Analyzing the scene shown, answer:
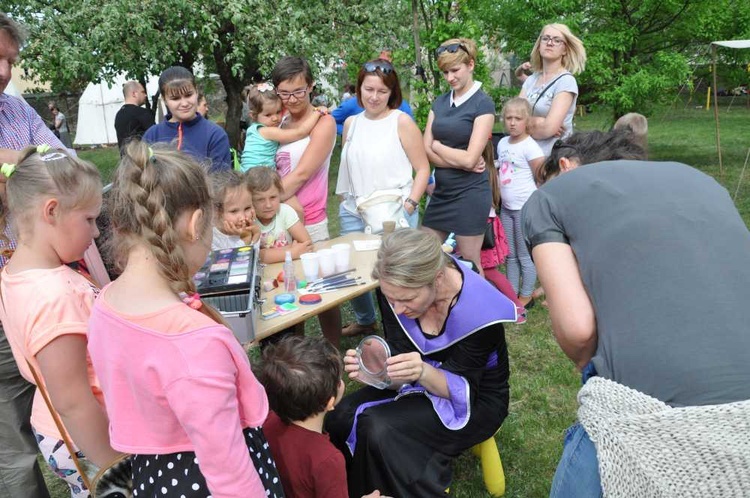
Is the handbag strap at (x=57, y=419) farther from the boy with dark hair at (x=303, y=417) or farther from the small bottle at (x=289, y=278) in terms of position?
the small bottle at (x=289, y=278)

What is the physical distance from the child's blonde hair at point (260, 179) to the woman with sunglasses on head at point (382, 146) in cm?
69

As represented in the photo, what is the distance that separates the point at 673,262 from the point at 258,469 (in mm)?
1169

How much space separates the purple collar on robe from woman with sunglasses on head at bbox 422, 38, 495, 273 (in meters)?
1.47

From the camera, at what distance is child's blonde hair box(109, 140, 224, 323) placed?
139 cm

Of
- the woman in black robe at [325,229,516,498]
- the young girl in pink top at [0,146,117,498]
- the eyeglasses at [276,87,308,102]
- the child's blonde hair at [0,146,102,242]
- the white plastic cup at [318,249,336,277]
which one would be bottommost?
the woman in black robe at [325,229,516,498]

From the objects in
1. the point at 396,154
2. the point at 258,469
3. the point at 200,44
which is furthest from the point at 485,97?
the point at 200,44

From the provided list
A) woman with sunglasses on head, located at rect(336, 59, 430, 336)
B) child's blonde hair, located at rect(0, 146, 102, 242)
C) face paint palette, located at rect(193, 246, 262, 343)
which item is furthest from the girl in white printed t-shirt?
child's blonde hair, located at rect(0, 146, 102, 242)

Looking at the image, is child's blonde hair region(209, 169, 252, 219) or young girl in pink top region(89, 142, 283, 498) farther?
child's blonde hair region(209, 169, 252, 219)

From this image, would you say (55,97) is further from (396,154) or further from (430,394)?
(430,394)

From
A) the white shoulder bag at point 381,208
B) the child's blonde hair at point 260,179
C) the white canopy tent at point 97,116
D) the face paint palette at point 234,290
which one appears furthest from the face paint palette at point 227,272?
the white canopy tent at point 97,116

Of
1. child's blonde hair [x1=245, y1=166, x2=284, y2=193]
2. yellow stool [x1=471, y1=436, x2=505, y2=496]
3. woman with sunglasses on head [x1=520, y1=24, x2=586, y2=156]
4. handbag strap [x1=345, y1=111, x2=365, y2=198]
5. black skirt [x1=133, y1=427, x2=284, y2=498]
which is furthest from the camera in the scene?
woman with sunglasses on head [x1=520, y1=24, x2=586, y2=156]

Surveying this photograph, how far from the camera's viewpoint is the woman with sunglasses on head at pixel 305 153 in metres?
3.49

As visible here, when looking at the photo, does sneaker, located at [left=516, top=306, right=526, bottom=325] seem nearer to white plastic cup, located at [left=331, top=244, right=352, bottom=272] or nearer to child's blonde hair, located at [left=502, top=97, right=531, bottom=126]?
child's blonde hair, located at [left=502, top=97, right=531, bottom=126]

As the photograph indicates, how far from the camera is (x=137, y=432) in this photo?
4.77 feet
